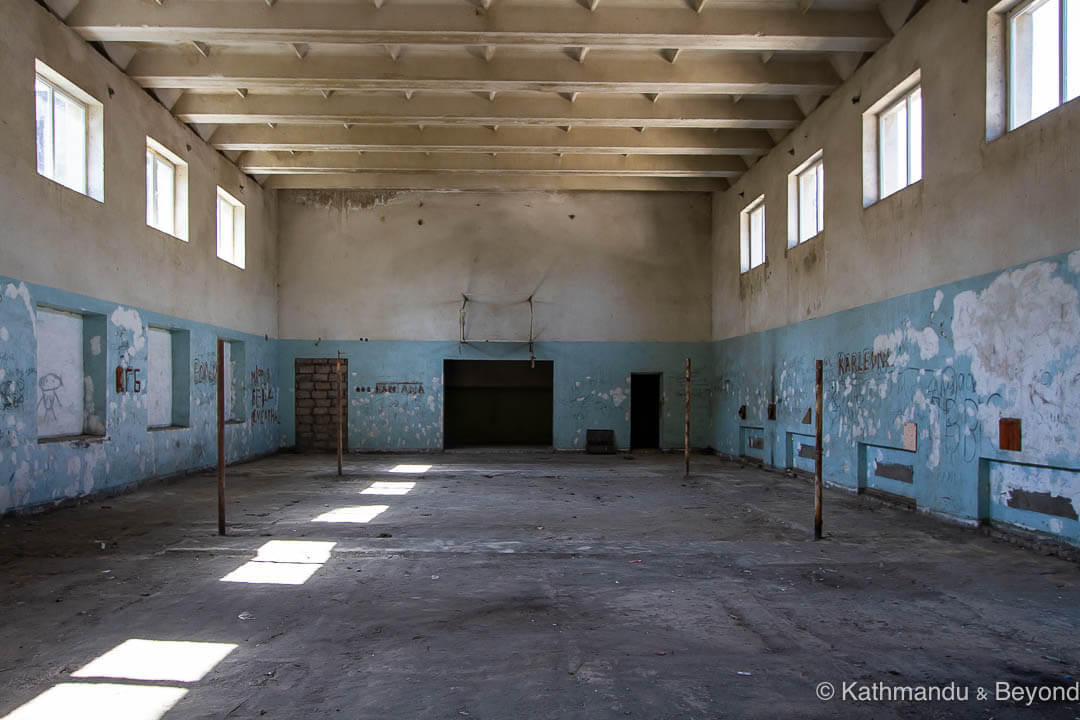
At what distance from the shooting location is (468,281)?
52.5 ft

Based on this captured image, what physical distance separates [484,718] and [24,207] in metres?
7.67

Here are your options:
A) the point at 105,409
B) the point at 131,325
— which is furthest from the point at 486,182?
the point at 105,409

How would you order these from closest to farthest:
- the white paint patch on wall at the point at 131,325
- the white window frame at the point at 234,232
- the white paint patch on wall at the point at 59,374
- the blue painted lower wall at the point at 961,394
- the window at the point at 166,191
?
1. the blue painted lower wall at the point at 961,394
2. the white paint patch on wall at the point at 59,374
3. the white paint patch on wall at the point at 131,325
4. the window at the point at 166,191
5. the white window frame at the point at 234,232

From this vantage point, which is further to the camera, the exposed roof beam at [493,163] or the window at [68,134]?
the exposed roof beam at [493,163]

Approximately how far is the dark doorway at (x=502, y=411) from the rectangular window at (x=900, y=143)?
11.2 m

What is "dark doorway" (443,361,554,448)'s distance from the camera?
62.8 feet

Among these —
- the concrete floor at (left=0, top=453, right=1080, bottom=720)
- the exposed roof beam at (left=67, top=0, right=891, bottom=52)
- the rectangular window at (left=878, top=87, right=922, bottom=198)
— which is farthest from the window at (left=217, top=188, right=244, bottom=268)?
the rectangular window at (left=878, top=87, right=922, bottom=198)

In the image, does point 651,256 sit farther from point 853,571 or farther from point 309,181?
point 853,571

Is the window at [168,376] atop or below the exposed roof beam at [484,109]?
below

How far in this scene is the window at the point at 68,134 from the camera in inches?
323

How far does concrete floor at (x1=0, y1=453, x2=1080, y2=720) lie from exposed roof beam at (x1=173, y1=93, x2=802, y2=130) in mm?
6172

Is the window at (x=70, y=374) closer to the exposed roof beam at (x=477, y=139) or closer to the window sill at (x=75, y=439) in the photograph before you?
the window sill at (x=75, y=439)

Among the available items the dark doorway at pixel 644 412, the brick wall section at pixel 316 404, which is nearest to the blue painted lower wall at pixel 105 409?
the brick wall section at pixel 316 404

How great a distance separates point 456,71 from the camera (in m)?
9.66
